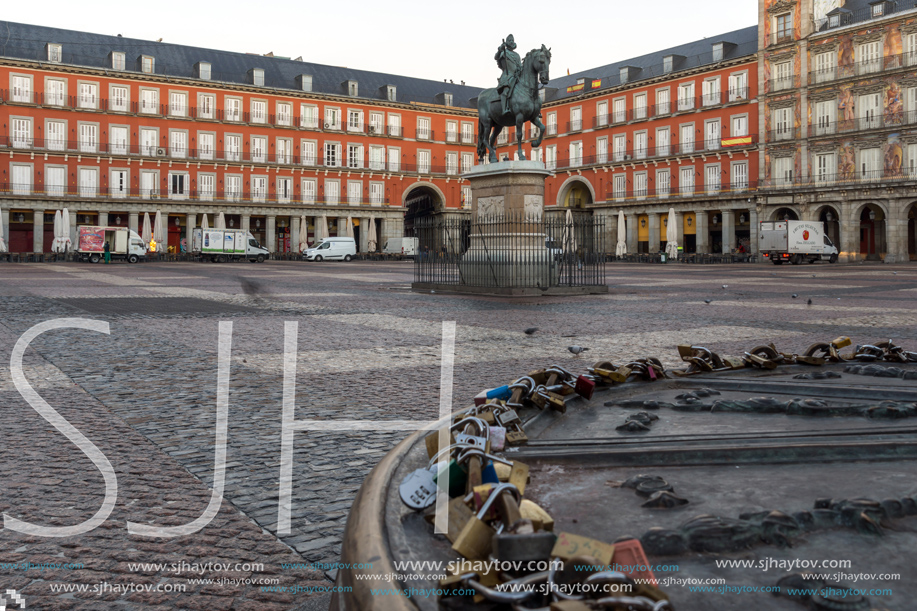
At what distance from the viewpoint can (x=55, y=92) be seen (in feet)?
172

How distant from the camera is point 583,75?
64.1 m

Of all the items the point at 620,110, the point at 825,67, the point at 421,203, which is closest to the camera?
the point at 825,67

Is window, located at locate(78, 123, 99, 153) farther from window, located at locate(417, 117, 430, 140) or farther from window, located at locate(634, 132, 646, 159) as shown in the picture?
window, located at locate(634, 132, 646, 159)

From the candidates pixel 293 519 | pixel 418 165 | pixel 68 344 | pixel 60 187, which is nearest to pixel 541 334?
pixel 68 344

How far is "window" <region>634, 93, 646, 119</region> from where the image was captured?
56.2 m

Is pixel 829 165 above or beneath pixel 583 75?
beneath

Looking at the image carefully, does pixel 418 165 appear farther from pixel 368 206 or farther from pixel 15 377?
pixel 15 377

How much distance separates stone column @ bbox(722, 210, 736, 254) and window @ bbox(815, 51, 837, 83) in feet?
31.3

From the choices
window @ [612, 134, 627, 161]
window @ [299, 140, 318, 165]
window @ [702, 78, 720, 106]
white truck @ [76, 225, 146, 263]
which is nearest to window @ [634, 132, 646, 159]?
window @ [612, 134, 627, 161]

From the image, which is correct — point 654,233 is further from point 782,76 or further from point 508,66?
point 508,66

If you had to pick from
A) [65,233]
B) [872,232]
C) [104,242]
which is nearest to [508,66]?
[104,242]

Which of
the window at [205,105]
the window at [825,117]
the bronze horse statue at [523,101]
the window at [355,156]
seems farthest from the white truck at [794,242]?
the window at [205,105]

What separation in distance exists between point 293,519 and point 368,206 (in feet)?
205

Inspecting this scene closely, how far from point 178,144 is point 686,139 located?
36.9 m
